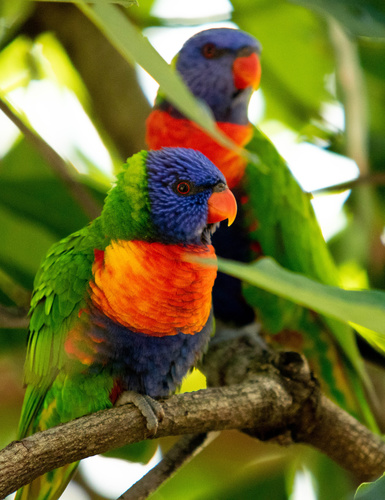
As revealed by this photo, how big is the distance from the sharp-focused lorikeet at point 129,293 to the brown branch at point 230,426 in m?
0.13

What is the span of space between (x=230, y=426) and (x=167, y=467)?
9.3 inches

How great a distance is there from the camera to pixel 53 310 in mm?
1459

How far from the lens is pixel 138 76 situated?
2488 millimetres

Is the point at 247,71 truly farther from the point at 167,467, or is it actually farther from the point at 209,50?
the point at 167,467

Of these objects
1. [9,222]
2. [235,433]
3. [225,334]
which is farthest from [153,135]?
[235,433]

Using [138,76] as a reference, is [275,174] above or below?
below

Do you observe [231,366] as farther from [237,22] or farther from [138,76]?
[237,22]

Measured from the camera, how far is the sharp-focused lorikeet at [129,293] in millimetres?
1406

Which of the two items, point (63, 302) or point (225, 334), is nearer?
point (63, 302)

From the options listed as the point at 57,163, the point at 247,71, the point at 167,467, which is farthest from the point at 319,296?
the point at 247,71

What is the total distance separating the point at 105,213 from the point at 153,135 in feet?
2.28

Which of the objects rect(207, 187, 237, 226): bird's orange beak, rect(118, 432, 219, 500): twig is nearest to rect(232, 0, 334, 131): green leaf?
rect(207, 187, 237, 226): bird's orange beak

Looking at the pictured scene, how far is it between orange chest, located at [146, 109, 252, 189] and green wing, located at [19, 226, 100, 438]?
633mm

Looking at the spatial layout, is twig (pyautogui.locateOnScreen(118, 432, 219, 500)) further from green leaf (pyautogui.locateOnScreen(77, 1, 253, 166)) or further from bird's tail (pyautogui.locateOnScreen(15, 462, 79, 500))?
green leaf (pyautogui.locateOnScreen(77, 1, 253, 166))
